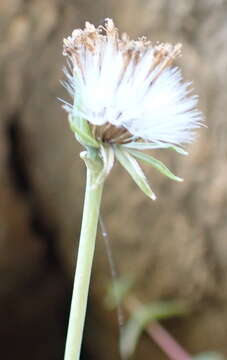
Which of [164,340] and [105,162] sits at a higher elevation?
[105,162]

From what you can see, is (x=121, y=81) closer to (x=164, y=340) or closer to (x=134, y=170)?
(x=134, y=170)

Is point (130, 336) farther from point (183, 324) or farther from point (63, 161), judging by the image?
point (63, 161)

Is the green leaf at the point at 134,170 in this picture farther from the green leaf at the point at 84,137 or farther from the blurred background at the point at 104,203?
the blurred background at the point at 104,203

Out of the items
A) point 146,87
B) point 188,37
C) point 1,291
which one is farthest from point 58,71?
point 146,87

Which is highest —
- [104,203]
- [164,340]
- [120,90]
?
[120,90]

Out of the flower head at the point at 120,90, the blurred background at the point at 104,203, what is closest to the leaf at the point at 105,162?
the flower head at the point at 120,90

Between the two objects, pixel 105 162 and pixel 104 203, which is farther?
pixel 104 203

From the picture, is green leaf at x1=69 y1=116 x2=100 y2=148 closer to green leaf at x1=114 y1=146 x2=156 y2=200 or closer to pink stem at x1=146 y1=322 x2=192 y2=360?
green leaf at x1=114 y1=146 x2=156 y2=200

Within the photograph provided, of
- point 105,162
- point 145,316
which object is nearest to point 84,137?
point 105,162
